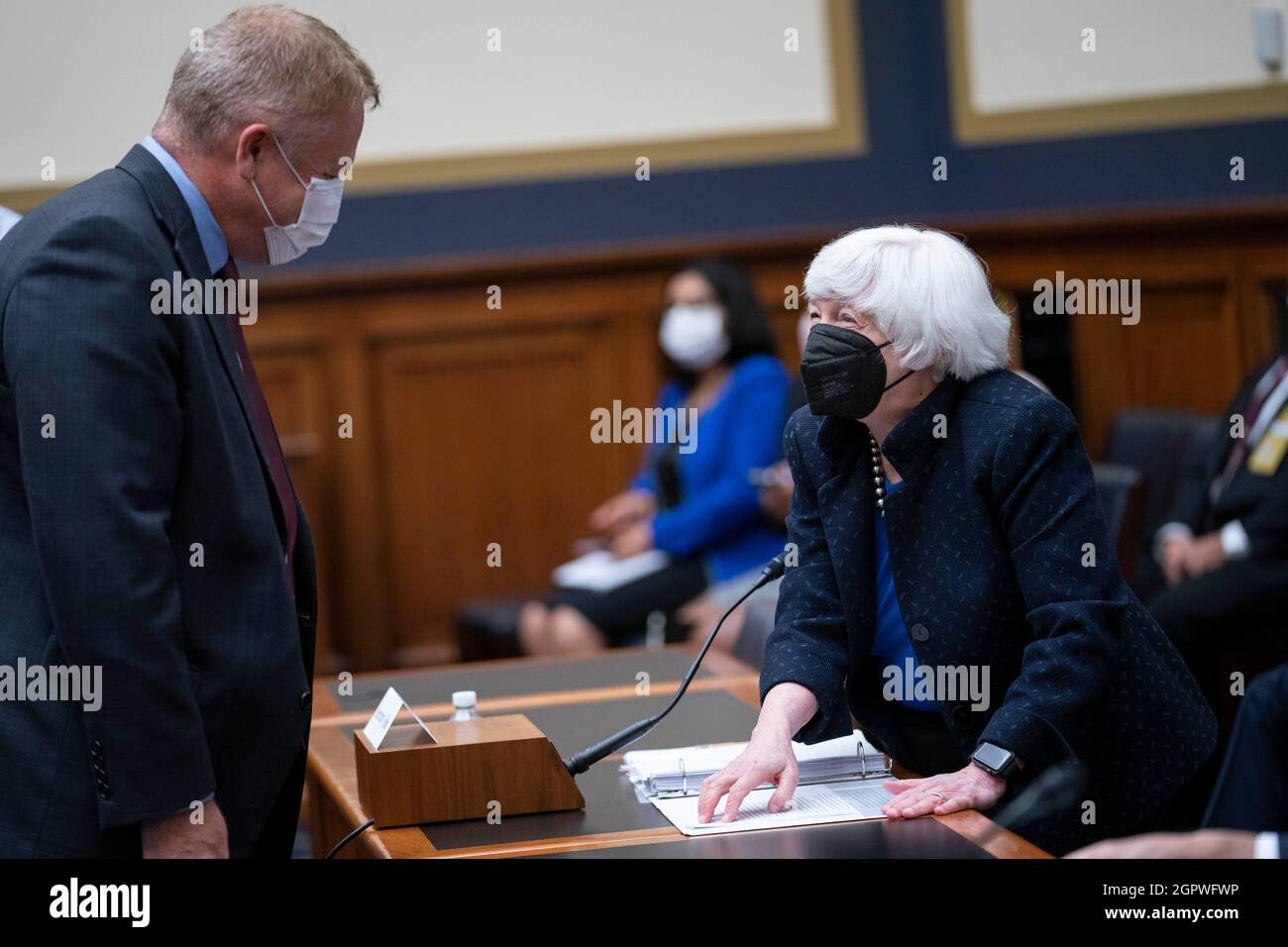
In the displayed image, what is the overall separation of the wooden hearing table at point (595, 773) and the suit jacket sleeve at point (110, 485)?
32 cm

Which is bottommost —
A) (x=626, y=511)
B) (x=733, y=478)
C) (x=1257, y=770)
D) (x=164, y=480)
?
(x=1257, y=770)

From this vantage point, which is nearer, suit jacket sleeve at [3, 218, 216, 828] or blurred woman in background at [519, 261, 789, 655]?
suit jacket sleeve at [3, 218, 216, 828]

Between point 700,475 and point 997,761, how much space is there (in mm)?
3043

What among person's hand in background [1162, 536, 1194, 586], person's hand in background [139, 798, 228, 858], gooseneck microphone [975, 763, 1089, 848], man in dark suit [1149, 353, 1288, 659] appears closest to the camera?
gooseneck microphone [975, 763, 1089, 848]

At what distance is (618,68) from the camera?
593cm

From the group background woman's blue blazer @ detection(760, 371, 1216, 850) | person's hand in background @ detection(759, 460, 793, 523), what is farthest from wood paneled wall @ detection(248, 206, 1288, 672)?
background woman's blue blazer @ detection(760, 371, 1216, 850)

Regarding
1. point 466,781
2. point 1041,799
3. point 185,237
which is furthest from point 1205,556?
point 185,237

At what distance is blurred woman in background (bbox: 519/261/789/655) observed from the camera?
4.78 metres

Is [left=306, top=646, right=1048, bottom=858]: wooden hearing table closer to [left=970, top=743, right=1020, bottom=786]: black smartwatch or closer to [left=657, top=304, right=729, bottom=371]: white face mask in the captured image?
[left=970, top=743, right=1020, bottom=786]: black smartwatch

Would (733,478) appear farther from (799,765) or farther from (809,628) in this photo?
(799,765)

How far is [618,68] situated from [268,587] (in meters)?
4.39

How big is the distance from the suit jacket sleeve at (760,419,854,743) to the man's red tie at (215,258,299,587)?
2.25ft

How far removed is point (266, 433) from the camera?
6.64 ft
